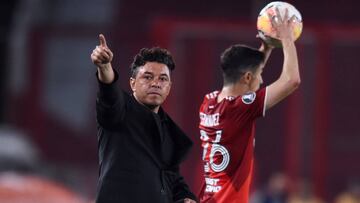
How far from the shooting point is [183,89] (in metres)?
13.0

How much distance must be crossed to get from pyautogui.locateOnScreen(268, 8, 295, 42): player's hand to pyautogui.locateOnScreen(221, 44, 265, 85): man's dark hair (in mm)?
200

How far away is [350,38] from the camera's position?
13.2m

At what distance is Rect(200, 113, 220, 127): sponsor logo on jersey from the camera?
711cm

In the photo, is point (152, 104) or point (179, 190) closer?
point (152, 104)

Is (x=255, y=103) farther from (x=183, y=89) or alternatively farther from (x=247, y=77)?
(x=183, y=89)

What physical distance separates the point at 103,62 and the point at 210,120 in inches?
50.9

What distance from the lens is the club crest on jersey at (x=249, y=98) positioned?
6.98 metres

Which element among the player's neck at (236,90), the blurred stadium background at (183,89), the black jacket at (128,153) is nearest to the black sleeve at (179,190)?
the black jacket at (128,153)

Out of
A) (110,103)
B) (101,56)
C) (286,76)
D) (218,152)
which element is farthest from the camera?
(218,152)

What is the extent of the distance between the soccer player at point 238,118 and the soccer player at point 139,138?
440 millimetres

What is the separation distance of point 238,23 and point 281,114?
1158 mm

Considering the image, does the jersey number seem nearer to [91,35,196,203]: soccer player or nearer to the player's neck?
the player's neck

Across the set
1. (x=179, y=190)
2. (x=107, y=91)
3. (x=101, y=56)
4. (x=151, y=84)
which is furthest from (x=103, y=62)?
(x=179, y=190)

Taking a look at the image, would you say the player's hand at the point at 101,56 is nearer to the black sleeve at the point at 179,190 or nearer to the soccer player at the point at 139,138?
the soccer player at the point at 139,138
